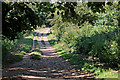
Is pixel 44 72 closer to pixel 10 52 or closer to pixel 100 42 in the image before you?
pixel 10 52

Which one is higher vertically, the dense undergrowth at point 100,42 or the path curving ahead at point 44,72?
the dense undergrowth at point 100,42

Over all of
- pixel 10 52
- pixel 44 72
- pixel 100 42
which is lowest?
pixel 44 72

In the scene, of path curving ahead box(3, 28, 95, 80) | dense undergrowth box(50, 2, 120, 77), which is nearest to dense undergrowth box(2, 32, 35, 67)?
path curving ahead box(3, 28, 95, 80)

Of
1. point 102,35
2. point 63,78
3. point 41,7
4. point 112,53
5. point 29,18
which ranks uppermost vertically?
point 41,7

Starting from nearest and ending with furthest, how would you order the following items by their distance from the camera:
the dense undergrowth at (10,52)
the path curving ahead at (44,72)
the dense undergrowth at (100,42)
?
the path curving ahead at (44,72) → the dense undergrowth at (100,42) → the dense undergrowth at (10,52)

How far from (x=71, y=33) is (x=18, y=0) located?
372 inches

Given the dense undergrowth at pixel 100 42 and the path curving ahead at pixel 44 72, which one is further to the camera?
the dense undergrowth at pixel 100 42

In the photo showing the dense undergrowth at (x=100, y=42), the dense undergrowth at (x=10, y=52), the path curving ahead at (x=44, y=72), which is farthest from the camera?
the dense undergrowth at (x=10, y=52)

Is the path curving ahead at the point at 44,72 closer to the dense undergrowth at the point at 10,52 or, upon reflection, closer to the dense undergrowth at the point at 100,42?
the dense undergrowth at the point at 10,52

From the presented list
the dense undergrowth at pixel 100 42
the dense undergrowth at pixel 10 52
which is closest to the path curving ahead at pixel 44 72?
the dense undergrowth at pixel 10 52

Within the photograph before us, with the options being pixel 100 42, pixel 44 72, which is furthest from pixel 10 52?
pixel 100 42

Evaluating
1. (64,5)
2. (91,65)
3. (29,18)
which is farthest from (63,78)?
(64,5)

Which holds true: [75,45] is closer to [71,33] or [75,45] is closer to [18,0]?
[71,33]

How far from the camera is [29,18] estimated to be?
4.33 m
